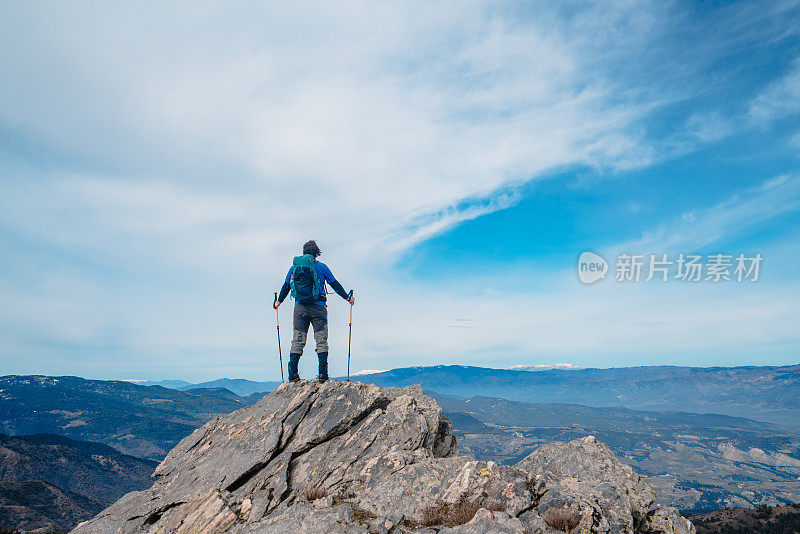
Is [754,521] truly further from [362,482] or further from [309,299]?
[309,299]

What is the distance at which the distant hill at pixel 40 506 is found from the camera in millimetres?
133125

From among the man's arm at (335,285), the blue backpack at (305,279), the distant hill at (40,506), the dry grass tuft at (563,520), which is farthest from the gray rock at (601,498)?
the distant hill at (40,506)

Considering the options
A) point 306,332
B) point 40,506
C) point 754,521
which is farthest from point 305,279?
point 40,506

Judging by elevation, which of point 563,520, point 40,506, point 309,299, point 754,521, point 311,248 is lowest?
point 40,506

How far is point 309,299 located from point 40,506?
198921mm

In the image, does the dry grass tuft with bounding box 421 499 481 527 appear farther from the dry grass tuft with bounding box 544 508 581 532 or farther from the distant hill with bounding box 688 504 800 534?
the distant hill with bounding box 688 504 800 534

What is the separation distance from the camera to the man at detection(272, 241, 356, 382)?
21203mm

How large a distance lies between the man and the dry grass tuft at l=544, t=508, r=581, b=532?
44.5ft

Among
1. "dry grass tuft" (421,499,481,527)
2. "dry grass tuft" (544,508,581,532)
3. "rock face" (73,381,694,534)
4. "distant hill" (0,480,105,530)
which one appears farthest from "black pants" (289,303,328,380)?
"distant hill" (0,480,105,530)

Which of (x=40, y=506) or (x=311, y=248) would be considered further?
(x=40, y=506)

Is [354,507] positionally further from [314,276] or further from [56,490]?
[56,490]

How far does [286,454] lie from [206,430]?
7.49 metres

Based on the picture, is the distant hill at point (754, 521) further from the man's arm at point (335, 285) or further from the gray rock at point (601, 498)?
the man's arm at point (335, 285)

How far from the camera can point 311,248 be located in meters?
21.5
